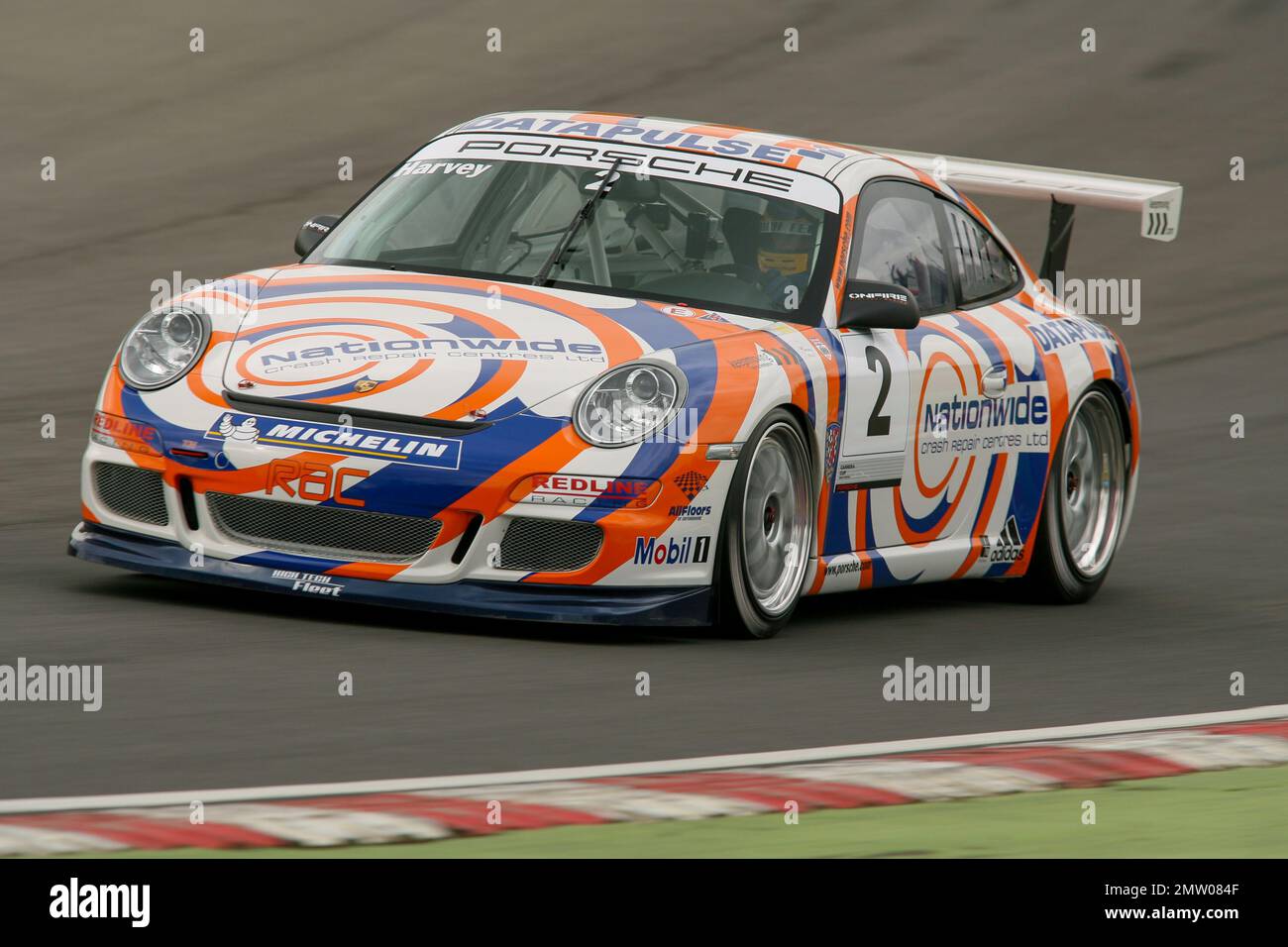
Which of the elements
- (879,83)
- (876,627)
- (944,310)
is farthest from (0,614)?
(879,83)

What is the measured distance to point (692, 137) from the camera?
28.9 ft

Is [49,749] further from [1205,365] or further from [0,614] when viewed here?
[1205,365]

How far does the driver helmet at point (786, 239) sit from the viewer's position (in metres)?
8.35

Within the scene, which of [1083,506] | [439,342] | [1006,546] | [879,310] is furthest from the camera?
[1083,506]

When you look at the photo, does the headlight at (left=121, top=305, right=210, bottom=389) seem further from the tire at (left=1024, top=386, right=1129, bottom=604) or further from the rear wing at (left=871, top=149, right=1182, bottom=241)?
the tire at (left=1024, top=386, right=1129, bottom=604)

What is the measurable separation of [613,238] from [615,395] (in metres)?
1.11

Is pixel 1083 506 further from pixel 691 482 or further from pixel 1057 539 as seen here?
pixel 691 482

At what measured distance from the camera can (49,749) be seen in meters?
5.72

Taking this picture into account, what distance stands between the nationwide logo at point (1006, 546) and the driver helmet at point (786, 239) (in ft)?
4.35

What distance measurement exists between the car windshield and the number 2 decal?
0.77 ft

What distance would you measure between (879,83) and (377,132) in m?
4.60

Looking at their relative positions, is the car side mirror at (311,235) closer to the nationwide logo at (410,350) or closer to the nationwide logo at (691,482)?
the nationwide logo at (410,350)

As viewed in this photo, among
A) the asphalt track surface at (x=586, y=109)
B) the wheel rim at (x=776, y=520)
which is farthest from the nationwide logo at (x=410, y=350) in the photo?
the asphalt track surface at (x=586, y=109)

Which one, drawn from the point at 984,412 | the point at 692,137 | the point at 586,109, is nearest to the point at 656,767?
the point at 984,412
